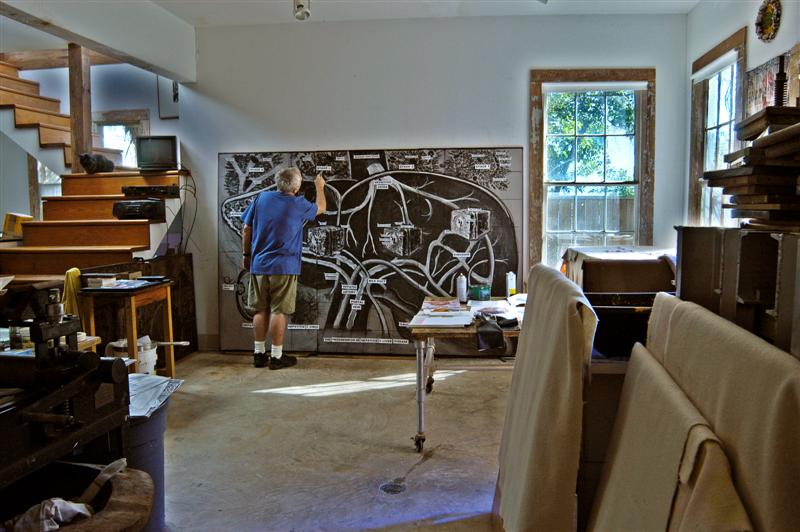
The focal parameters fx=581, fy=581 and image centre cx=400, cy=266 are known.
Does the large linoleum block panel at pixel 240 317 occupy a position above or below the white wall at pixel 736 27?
below

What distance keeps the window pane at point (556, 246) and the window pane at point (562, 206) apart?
8cm

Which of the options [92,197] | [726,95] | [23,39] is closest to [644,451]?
[726,95]

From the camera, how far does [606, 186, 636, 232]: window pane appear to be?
17.7ft

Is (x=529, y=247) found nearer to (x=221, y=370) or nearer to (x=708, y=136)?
(x=708, y=136)

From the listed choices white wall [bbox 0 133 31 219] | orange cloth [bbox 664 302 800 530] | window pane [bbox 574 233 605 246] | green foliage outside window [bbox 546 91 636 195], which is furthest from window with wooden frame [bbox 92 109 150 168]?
orange cloth [bbox 664 302 800 530]

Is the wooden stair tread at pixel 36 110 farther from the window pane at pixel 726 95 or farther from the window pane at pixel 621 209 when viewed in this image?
the window pane at pixel 726 95

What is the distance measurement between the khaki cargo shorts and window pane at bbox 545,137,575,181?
2.58 m

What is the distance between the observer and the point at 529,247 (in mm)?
5441

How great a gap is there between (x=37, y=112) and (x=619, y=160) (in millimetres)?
6160

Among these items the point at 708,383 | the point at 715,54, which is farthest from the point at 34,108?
the point at 708,383

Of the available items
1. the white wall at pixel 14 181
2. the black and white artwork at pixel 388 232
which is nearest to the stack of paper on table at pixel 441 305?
the black and white artwork at pixel 388 232

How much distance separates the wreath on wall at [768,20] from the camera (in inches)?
142

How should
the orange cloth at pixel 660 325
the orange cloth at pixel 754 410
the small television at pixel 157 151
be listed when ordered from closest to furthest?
the orange cloth at pixel 754 410, the orange cloth at pixel 660 325, the small television at pixel 157 151

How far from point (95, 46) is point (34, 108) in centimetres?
234
